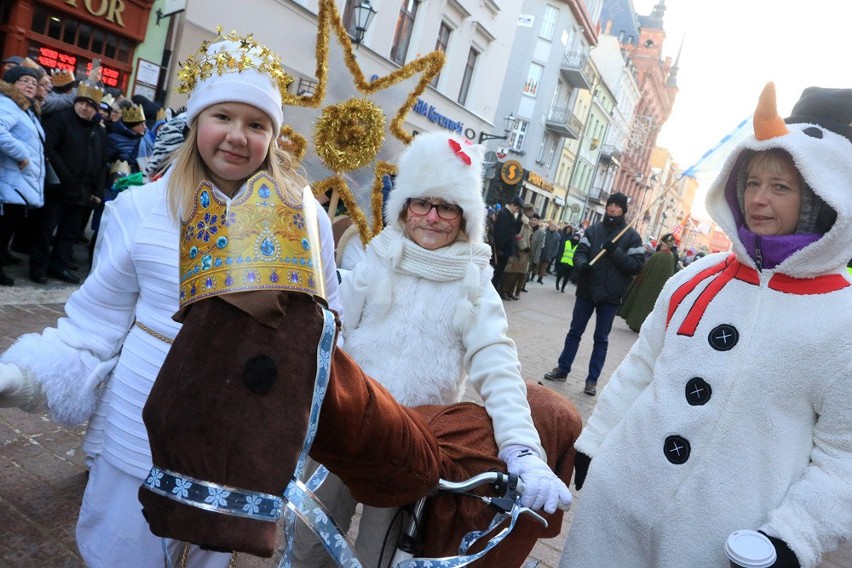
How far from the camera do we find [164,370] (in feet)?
3.24

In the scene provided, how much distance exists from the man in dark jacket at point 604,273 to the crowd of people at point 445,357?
455 cm

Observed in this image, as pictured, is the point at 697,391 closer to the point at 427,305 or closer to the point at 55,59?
the point at 427,305

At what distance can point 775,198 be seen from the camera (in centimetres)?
180

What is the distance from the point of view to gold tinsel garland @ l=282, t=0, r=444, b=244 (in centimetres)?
320

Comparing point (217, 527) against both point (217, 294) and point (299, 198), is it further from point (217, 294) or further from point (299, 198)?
point (299, 198)

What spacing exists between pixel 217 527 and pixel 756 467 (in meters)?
1.40

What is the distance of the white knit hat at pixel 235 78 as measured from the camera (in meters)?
1.59

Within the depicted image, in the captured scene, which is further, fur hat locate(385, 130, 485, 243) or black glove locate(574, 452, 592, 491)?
fur hat locate(385, 130, 485, 243)

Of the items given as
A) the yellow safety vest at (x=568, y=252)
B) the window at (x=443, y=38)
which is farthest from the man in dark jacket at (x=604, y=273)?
the window at (x=443, y=38)

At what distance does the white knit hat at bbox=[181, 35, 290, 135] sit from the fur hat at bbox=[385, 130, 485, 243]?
0.69 meters

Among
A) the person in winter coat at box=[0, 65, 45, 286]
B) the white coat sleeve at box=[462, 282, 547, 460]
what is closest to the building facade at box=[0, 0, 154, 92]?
the person in winter coat at box=[0, 65, 45, 286]

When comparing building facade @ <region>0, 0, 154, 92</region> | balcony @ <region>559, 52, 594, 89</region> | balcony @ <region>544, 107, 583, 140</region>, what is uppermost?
balcony @ <region>559, 52, 594, 89</region>

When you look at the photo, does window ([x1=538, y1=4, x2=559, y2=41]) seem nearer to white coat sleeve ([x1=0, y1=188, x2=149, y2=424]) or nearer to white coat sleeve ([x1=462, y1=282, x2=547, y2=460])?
white coat sleeve ([x1=462, y1=282, x2=547, y2=460])

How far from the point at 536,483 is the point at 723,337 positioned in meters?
0.71
